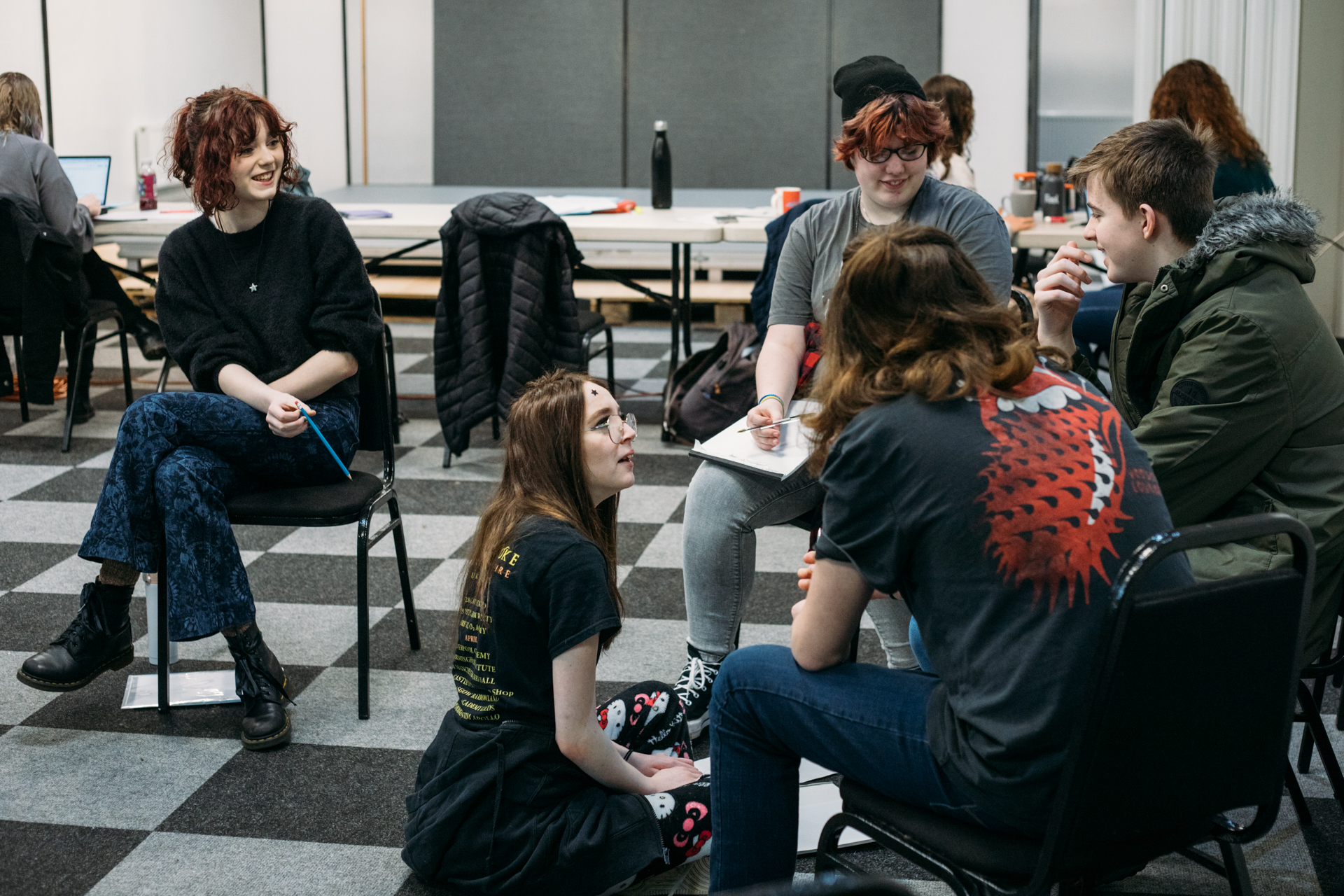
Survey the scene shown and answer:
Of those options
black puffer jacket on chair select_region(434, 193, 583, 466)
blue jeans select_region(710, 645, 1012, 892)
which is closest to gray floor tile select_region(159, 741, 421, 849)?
blue jeans select_region(710, 645, 1012, 892)

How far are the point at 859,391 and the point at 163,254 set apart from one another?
5.30 ft

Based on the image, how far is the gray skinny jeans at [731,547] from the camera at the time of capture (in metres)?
2.14

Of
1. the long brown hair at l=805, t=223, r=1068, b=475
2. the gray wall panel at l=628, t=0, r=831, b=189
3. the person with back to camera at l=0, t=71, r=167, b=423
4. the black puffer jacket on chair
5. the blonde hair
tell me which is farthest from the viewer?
the gray wall panel at l=628, t=0, r=831, b=189

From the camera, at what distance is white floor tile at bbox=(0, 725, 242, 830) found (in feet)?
6.52

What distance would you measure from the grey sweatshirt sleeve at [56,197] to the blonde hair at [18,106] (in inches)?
5.6

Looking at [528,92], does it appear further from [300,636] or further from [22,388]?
[300,636]

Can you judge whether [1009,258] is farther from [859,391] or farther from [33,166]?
[33,166]

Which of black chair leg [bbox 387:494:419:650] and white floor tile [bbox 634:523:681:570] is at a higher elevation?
black chair leg [bbox 387:494:419:650]

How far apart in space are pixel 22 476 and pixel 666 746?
108 inches

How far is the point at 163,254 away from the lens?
7.93 feet

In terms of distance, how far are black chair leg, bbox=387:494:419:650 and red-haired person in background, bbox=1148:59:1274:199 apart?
9.47 feet

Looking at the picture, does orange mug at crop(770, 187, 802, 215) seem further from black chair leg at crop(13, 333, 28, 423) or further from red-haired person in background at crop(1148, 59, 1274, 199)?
black chair leg at crop(13, 333, 28, 423)

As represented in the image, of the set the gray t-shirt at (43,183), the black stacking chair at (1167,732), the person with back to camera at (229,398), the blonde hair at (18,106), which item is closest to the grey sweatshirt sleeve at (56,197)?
the gray t-shirt at (43,183)

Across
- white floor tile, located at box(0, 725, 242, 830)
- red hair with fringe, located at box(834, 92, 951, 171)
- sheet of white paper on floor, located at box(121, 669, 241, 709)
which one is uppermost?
red hair with fringe, located at box(834, 92, 951, 171)
